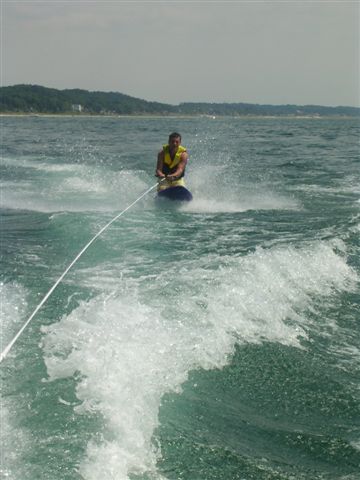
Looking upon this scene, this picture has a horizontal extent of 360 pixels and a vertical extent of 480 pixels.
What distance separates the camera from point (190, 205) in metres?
11.9

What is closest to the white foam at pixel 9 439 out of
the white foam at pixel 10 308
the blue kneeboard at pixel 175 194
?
the white foam at pixel 10 308

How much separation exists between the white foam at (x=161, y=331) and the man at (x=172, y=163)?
442cm

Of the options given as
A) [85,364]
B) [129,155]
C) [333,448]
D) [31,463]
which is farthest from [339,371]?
[129,155]

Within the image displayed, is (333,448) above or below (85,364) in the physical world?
below

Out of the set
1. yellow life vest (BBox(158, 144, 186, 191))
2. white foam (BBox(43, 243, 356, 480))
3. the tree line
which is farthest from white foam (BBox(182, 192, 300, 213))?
the tree line

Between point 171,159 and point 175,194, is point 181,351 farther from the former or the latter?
point 171,159

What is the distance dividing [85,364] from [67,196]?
9785mm

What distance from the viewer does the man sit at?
11.5m

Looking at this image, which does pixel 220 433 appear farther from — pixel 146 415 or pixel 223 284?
pixel 223 284

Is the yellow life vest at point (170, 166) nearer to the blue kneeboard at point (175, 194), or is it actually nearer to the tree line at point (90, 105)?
the blue kneeboard at point (175, 194)

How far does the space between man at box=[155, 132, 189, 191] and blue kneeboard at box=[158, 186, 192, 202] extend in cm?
10

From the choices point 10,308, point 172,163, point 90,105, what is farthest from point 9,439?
point 90,105

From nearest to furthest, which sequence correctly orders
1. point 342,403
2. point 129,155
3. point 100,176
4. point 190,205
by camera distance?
point 342,403, point 190,205, point 100,176, point 129,155

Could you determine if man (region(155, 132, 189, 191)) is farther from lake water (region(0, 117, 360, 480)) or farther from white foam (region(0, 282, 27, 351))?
white foam (region(0, 282, 27, 351))
